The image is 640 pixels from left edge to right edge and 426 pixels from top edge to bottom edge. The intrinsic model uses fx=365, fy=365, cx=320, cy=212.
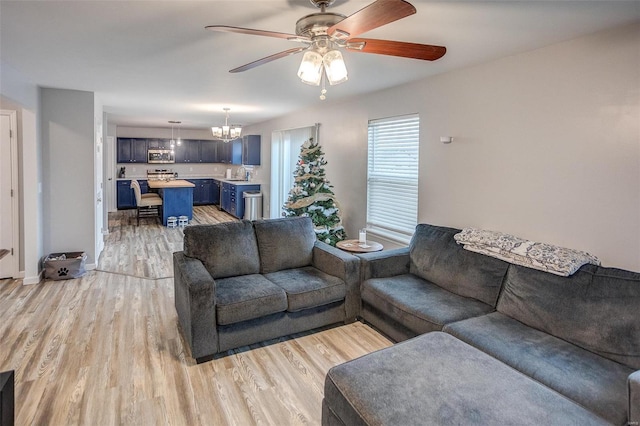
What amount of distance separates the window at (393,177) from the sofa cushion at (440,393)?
2.39 meters

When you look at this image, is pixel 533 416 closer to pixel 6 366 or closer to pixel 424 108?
pixel 424 108

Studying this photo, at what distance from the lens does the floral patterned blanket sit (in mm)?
2467

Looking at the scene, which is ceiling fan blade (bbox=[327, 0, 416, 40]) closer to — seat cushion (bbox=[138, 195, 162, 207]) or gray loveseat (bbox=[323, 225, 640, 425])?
gray loveseat (bbox=[323, 225, 640, 425])

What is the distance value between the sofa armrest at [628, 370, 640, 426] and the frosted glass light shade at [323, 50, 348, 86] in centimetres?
192

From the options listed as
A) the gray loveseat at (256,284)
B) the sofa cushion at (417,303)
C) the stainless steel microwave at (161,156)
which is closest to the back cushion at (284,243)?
the gray loveseat at (256,284)

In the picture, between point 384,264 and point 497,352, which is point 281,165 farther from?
point 497,352

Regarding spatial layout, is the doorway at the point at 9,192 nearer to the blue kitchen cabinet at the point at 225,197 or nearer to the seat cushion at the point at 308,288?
the seat cushion at the point at 308,288

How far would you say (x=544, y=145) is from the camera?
2.83 meters

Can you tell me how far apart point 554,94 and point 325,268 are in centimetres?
239

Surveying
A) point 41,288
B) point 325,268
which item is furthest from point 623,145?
point 41,288

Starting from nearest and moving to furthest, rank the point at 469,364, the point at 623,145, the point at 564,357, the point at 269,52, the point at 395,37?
the point at 469,364, the point at 564,357, the point at 623,145, the point at 395,37, the point at 269,52

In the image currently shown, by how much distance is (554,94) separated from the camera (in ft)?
9.02

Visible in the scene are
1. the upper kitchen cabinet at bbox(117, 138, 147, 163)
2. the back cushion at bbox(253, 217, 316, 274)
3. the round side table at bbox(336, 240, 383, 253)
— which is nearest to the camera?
the back cushion at bbox(253, 217, 316, 274)

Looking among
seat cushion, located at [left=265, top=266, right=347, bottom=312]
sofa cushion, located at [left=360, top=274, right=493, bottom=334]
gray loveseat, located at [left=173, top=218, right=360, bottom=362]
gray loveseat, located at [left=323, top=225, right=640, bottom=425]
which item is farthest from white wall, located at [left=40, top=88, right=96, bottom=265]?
gray loveseat, located at [left=323, top=225, right=640, bottom=425]
